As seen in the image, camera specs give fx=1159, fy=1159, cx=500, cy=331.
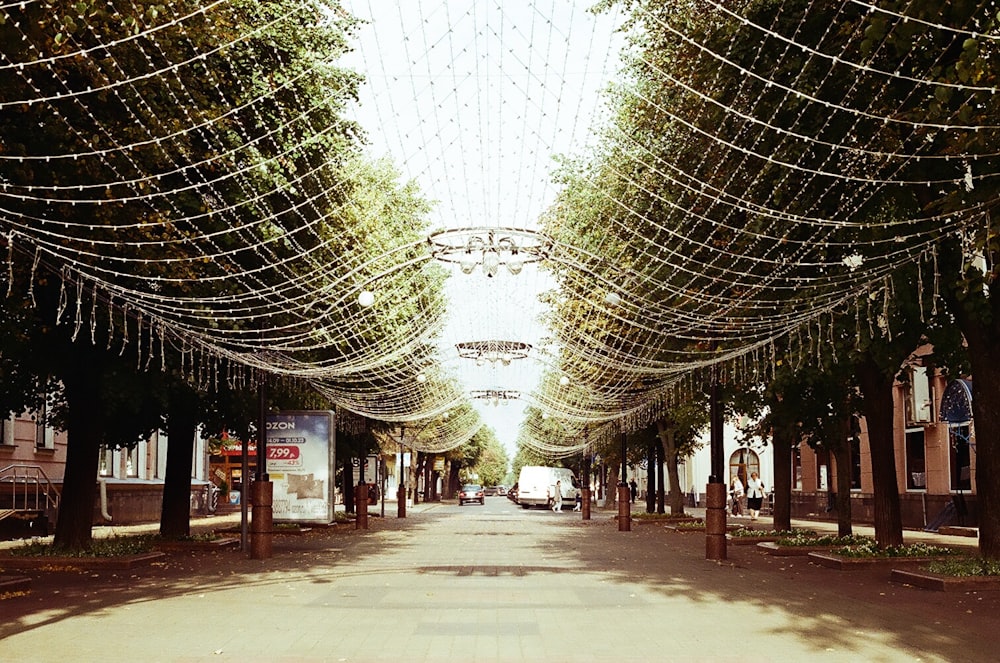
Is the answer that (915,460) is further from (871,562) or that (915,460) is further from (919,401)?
(871,562)

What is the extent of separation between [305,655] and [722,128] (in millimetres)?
10057

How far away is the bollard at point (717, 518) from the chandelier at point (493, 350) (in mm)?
10595

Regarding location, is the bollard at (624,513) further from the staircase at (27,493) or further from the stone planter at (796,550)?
the staircase at (27,493)

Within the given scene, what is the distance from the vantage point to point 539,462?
120 meters

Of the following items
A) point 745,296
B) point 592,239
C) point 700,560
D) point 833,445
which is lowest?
point 700,560

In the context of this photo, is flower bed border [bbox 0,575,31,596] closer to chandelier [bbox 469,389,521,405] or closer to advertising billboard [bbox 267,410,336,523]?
advertising billboard [bbox 267,410,336,523]

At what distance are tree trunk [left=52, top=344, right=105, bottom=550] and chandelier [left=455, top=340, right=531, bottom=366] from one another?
1190cm

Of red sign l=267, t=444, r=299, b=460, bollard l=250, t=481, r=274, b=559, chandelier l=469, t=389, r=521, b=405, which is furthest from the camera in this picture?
chandelier l=469, t=389, r=521, b=405

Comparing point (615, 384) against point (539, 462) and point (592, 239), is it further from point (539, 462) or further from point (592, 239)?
point (539, 462)

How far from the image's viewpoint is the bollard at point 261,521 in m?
21.4

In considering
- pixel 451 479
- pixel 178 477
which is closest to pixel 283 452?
pixel 178 477

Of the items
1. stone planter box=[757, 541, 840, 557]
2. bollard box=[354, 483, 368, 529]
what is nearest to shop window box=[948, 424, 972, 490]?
stone planter box=[757, 541, 840, 557]

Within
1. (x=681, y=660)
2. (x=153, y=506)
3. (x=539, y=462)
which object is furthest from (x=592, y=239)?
(x=539, y=462)

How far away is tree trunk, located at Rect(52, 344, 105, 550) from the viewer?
20547mm
